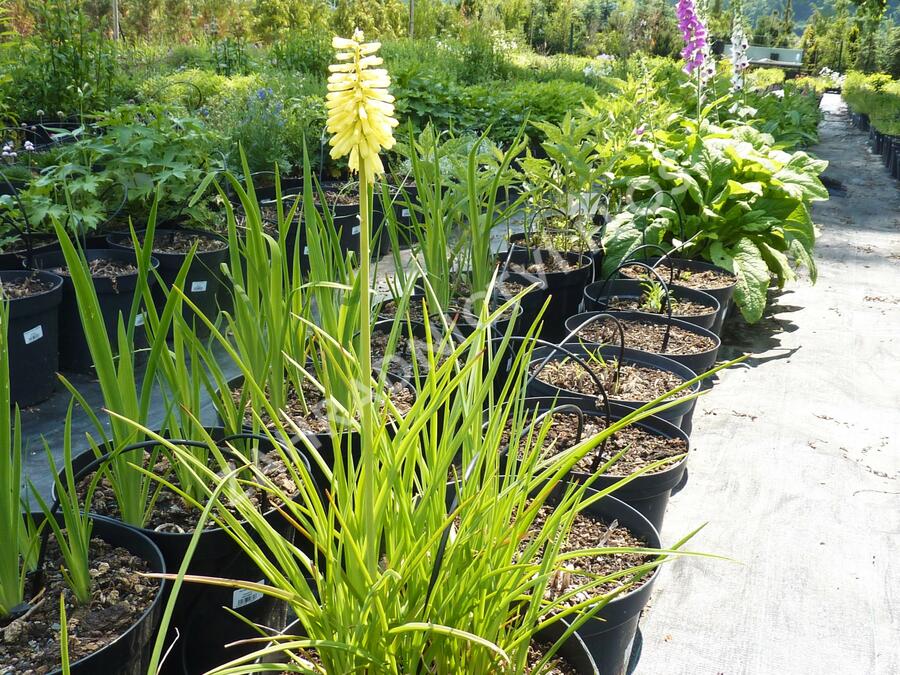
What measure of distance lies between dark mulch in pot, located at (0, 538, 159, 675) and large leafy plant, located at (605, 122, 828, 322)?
2.69 metres

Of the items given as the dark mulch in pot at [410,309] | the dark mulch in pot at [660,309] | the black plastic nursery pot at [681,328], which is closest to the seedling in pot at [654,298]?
the dark mulch in pot at [660,309]

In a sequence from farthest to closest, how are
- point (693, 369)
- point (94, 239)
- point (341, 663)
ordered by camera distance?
point (94, 239), point (693, 369), point (341, 663)

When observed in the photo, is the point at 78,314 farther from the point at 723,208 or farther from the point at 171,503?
the point at 723,208

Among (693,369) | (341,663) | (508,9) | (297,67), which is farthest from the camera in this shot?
(508,9)

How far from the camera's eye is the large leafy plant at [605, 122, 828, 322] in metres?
3.54

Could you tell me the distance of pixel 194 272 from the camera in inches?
124

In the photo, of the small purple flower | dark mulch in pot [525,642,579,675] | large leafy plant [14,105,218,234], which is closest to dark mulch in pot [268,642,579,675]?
dark mulch in pot [525,642,579,675]

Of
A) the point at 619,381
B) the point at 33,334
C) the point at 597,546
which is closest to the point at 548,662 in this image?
the point at 597,546

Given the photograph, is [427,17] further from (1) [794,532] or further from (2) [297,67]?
(1) [794,532]

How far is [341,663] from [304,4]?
59.8 ft

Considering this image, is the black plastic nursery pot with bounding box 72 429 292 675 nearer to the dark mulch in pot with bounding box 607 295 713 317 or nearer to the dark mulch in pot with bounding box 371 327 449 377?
the dark mulch in pot with bounding box 371 327 449 377

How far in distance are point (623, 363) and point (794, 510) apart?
0.69 meters

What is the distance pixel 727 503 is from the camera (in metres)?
2.36

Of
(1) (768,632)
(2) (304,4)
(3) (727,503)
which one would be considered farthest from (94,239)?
(2) (304,4)
